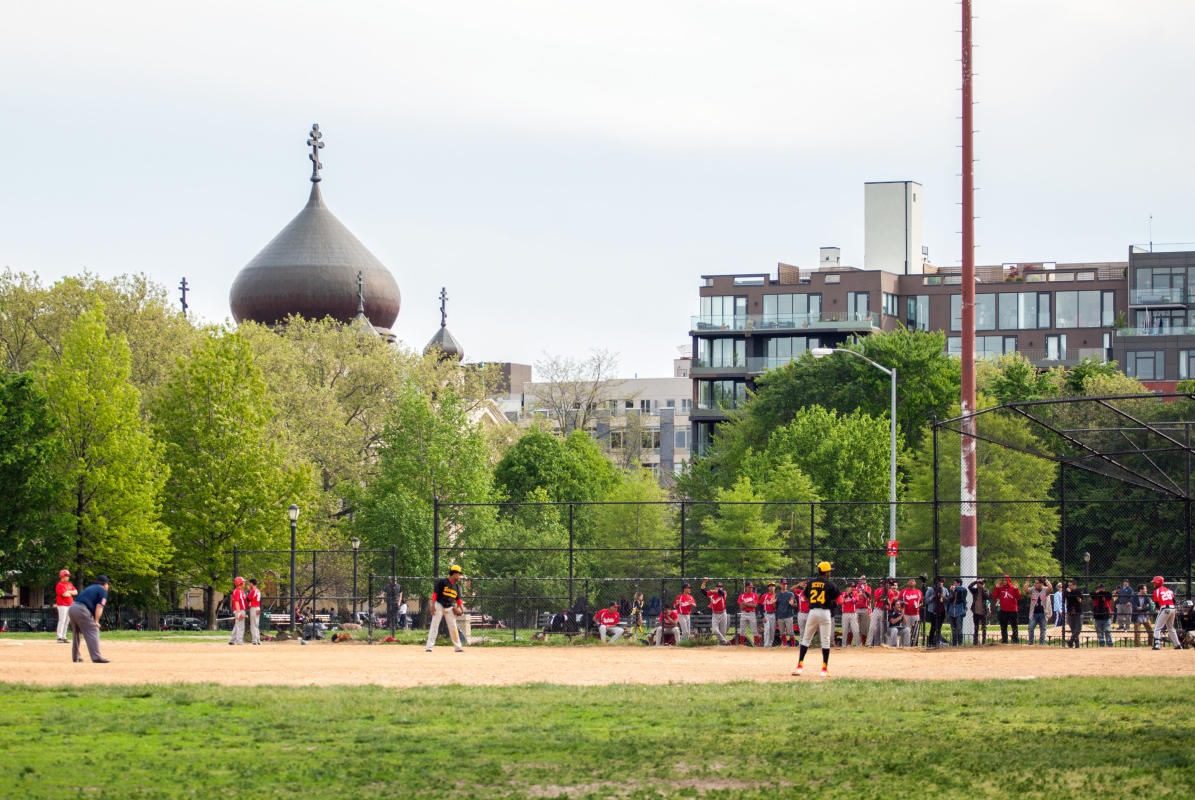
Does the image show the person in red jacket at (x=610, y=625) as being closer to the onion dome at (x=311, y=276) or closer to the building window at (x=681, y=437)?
the onion dome at (x=311, y=276)

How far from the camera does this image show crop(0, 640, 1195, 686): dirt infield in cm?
2316

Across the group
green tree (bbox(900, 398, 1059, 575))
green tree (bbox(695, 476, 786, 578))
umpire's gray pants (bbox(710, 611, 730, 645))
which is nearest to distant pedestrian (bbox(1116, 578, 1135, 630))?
umpire's gray pants (bbox(710, 611, 730, 645))

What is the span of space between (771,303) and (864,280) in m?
6.21

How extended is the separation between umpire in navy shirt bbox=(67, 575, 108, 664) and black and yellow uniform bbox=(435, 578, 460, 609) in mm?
6503

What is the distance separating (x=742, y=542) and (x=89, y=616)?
28.3 metres

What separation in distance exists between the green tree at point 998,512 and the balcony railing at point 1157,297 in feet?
137

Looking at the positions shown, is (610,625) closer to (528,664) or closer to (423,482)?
(528,664)

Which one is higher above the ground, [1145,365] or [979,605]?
[1145,365]

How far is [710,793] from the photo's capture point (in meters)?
12.8

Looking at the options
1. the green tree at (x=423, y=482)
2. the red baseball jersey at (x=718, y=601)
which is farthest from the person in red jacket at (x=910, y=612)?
the green tree at (x=423, y=482)

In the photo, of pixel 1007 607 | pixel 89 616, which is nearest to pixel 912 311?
pixel 1007 607

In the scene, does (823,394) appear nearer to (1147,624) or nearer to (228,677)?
(1147,624)

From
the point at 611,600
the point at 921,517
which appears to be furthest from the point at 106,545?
the point at 921,517

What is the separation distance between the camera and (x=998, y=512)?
54.6 m
